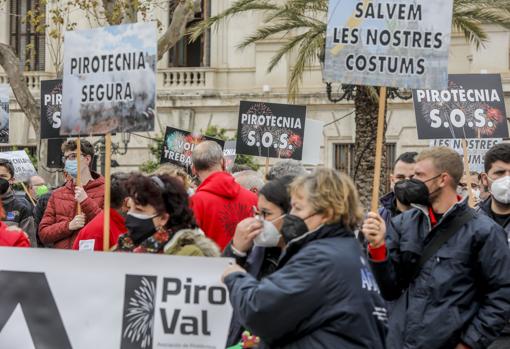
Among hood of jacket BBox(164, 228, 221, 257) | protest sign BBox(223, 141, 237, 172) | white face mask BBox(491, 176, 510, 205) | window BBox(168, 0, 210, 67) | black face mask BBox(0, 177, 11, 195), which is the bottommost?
protest sign BBox(223, 141, 237, 172)

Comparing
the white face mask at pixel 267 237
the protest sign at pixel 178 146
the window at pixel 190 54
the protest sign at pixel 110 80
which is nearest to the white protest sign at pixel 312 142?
the protest sign at pixel 178 146

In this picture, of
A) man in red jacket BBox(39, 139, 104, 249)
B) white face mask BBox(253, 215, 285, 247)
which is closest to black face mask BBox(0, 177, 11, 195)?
man in red jacket BBox(39, 139, 104, 249)

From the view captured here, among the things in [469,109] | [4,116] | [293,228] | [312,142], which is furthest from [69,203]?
[312,142]

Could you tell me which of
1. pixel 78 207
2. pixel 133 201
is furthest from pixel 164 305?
pixel 78 207

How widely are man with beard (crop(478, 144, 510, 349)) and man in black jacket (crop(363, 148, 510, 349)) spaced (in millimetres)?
874

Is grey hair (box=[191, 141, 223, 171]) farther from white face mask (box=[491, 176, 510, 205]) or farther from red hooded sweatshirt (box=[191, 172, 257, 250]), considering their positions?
white face mask (box=[491, 176, 510, 205])

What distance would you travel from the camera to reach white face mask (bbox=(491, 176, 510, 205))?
7.27 metres

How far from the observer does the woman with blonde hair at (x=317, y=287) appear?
496 cm

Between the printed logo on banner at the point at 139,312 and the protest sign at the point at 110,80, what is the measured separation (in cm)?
117

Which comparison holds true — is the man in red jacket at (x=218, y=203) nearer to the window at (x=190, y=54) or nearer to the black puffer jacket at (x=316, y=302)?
the black puffer jacket at (x=316, y=302)

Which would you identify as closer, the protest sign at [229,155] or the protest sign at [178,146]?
the protest sign at [178,146]

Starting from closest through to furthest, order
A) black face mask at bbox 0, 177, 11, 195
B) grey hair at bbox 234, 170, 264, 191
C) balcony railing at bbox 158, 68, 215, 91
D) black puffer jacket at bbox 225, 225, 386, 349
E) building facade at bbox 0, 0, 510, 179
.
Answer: black puffer jacket at bbox 225, 225, 386, 349
grey hair at bbox 234, 170, 264, 191
black face mask at bbox 0, 177, 11, 195
building facade at bbox 0, 0, 510, 179
balcony railing at bbox 158, 68, 215, 91

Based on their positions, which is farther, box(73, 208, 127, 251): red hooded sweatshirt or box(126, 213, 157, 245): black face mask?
box(73, 208, 127, 251): red hooded sweatshirt

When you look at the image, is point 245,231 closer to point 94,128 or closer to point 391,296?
point 391,296
